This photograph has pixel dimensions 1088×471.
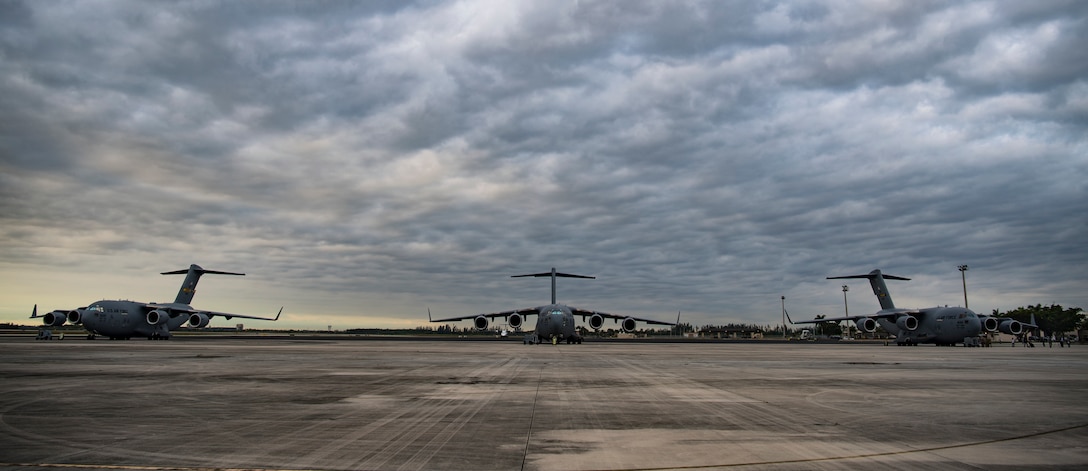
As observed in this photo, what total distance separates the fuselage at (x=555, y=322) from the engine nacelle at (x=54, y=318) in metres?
36.1

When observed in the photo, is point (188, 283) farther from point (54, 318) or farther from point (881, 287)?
point (881, 287)

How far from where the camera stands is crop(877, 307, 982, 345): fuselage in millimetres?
43938

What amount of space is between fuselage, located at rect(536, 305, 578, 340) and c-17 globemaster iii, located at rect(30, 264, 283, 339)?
2660cm

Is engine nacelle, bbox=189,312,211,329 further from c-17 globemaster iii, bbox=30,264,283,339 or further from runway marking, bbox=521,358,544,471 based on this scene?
runway marking, bbox=521,358,544,471

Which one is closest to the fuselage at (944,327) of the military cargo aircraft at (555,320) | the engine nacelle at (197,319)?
the military cargo aircraft at (555,320)

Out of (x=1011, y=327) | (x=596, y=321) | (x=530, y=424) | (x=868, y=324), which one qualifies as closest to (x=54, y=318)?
(x=596, y=321)

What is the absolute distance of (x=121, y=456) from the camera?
18.3 ft

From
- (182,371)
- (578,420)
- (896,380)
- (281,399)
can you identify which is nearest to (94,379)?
(182,371)

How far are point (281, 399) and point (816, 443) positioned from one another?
26.2 feet

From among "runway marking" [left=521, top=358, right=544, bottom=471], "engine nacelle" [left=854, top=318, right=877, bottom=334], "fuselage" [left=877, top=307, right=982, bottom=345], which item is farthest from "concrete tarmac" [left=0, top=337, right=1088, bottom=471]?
"engine nacelle" [left=854, top=318, right=877, bottom=334]

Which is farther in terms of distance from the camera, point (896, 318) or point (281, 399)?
point (896, 318)

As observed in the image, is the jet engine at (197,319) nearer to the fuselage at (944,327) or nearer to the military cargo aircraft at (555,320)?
the military cargo aircraft at (555,320)

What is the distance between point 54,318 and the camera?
45.9 meters

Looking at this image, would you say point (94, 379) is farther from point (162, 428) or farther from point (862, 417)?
point (862, 417)
